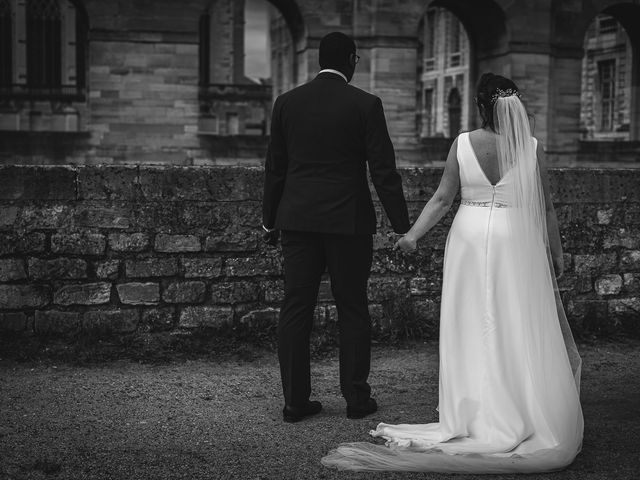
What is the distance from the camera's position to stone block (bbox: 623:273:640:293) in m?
7.98

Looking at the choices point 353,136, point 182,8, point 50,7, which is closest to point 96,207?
point 353,136

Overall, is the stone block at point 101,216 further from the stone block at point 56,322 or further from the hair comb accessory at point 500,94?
the hair comb accessory at point 500,94

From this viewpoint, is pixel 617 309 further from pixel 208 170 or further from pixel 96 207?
pixel 96 207

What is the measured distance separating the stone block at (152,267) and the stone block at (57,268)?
0.32 metres

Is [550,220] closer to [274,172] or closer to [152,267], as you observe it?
[274,172]

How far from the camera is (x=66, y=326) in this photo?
274 inches

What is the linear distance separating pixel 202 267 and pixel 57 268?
1.00 metres

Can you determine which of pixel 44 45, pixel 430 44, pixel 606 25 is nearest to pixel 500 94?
pixel 606 25

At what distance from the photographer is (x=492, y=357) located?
4.78m

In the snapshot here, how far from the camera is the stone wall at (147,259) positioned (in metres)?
6.96

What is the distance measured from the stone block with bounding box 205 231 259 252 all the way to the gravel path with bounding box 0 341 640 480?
0.80 meters

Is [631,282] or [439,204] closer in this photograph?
[439,204]

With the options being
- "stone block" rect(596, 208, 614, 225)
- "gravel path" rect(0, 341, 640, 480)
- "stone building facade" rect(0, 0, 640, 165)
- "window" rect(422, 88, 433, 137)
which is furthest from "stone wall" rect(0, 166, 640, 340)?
"window" rect(422, 88, 433, 137)

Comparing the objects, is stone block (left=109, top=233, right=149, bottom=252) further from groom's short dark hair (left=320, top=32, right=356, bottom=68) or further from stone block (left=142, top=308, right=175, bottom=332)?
groom's short dark hair (left=320, top=32, right=356, bottom=68)
